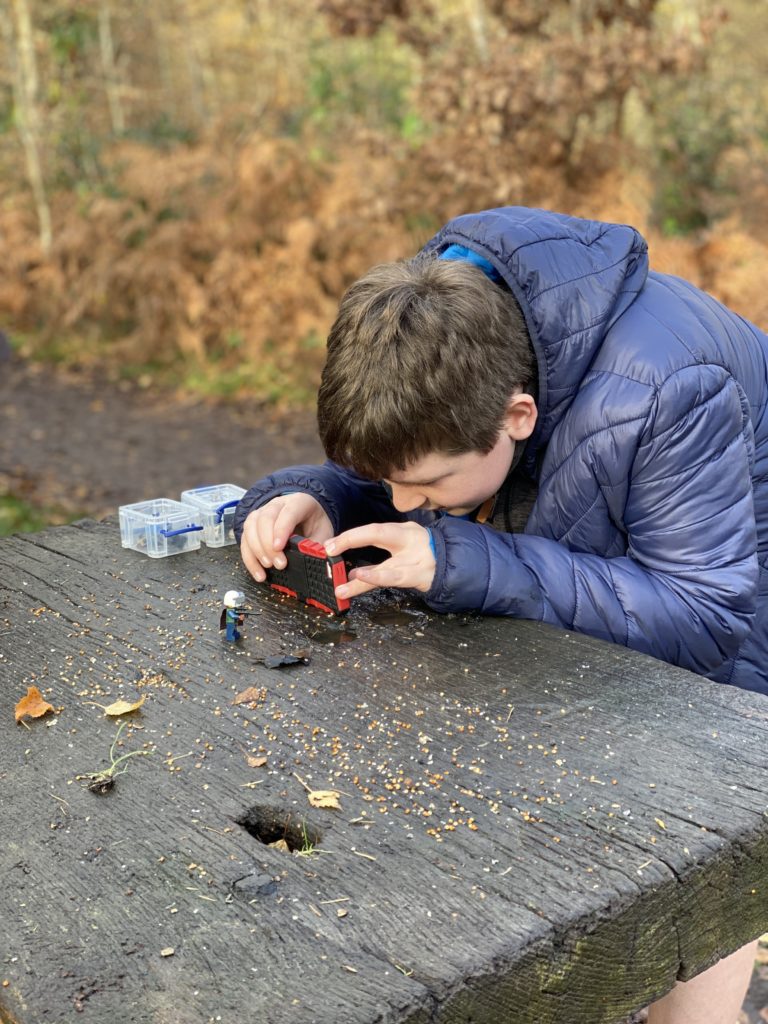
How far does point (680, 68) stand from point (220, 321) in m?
4.90

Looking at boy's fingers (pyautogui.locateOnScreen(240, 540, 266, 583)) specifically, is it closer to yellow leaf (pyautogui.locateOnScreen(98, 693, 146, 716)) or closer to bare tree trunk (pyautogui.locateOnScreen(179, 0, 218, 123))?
yellow leaf (pyautogui.locateOnScreen(98, 693, 146, 716))

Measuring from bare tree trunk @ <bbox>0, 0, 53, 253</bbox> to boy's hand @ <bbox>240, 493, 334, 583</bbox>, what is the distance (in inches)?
428

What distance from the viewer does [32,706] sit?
1872 mm

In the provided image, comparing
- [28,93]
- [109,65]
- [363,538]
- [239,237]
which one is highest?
[109,65]

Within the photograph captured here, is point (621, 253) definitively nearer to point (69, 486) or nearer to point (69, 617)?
point (69, 617)

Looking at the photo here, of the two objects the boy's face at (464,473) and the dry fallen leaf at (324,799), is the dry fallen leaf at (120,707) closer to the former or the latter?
the dry fallen leaf at (324,799)

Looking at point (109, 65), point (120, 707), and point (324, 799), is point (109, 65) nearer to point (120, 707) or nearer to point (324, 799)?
point (120, 707)

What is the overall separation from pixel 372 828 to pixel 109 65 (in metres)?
14.5

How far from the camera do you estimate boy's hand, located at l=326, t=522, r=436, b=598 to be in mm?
2184

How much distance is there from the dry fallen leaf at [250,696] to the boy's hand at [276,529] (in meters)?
0.50

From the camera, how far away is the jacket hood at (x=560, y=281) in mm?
2314

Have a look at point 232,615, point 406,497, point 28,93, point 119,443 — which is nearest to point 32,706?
point 232,615

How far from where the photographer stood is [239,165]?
11695 millimetres

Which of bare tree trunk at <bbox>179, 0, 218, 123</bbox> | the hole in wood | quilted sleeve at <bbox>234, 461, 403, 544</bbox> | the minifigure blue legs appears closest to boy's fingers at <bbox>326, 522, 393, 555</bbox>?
the minifigure blue legs
